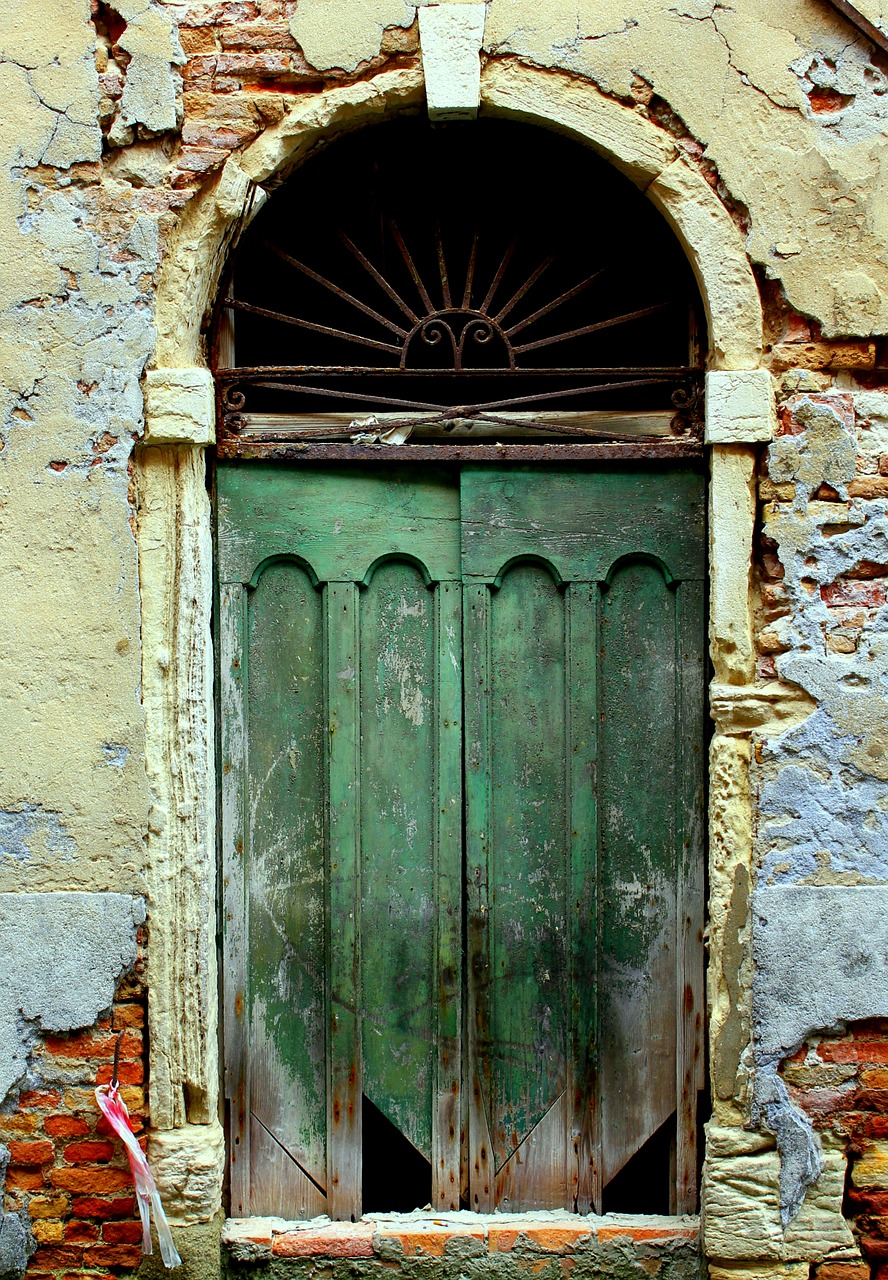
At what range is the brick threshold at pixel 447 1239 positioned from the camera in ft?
9.63

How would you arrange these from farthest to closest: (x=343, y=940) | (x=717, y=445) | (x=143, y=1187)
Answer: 1. (x=343, y=940)
2. (x=717, y=445)
3. (x=143, y=1187)

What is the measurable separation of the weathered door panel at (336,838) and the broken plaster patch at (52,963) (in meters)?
0.40

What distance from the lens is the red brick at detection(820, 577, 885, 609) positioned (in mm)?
2799

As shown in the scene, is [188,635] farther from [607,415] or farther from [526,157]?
[526,157]

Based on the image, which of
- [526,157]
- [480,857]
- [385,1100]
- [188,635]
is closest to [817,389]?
[526,157]

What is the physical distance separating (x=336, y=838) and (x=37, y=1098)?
105 centimetres

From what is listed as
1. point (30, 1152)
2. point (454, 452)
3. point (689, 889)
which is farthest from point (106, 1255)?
point (454, 452)

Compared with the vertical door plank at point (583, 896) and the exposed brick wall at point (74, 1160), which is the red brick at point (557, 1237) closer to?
the vertical door plank at point (583, 896)

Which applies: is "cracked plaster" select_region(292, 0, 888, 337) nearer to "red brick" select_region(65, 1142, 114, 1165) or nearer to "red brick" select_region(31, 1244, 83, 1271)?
"red brick" select_region(65, 1142, 114, 1165)

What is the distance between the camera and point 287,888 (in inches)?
121

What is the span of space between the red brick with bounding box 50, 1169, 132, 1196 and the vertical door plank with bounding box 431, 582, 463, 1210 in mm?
893

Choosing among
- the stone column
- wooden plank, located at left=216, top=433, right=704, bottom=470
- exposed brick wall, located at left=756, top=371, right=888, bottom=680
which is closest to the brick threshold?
the stone column

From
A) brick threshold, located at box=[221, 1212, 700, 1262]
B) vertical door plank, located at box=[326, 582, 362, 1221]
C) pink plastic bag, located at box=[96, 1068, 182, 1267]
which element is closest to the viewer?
pink plastic bag, located at box=[96, 1068, 182, 1267]

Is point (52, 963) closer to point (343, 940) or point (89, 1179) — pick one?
point (89, 1179)
